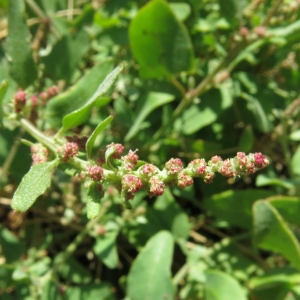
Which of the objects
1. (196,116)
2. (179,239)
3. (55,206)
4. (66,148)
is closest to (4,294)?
(55,206)

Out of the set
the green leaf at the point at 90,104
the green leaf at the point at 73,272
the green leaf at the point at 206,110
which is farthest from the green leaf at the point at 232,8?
the green leaf at the point at 73,272

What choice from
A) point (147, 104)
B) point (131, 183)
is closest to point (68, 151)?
point (131, 183)

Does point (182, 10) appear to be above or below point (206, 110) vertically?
above

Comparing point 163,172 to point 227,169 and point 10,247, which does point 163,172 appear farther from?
point 10,247

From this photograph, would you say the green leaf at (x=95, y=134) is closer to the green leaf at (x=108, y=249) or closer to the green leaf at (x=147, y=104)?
the green leaf at (x=147, y=104)

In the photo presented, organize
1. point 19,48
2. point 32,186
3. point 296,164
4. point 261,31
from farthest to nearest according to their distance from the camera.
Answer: point 296,164, point 261,31, point 19,48, point 32,186

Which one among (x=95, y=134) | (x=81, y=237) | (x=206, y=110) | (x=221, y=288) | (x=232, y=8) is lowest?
(x=221, y=288)

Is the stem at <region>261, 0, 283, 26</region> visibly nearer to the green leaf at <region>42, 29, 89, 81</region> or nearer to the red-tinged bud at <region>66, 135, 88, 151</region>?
the green leaf at <region>42, 29, 89, 81</region>

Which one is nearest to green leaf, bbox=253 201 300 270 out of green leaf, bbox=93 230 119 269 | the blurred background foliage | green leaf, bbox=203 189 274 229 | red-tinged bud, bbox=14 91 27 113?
the blurred background foliage
